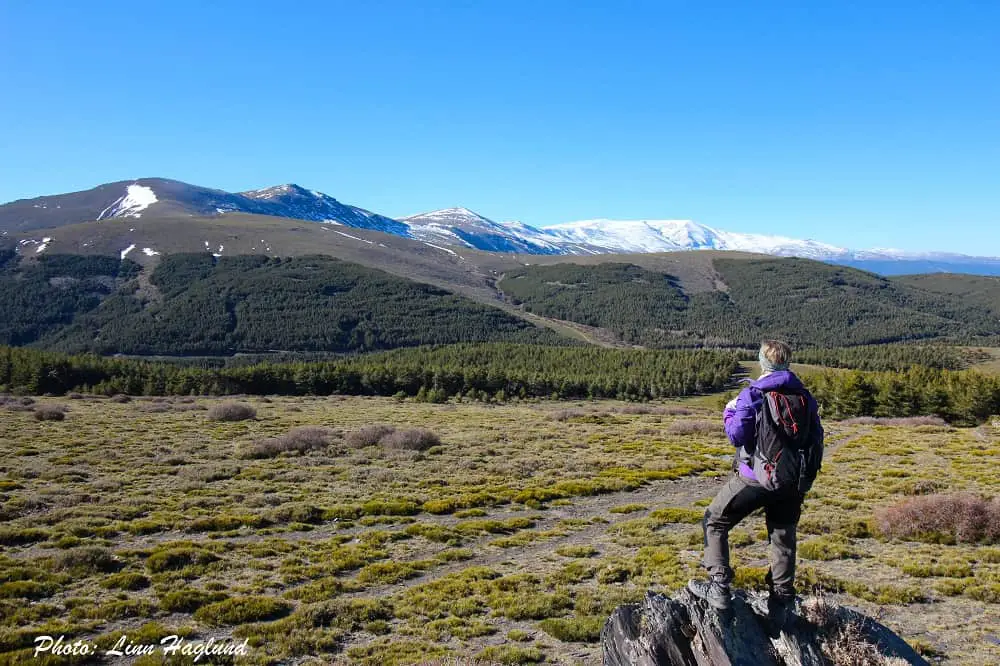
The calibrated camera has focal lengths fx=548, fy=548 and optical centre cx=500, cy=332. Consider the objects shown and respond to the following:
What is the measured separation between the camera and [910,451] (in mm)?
35625

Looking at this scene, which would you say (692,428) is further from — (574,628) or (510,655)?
(510,655)

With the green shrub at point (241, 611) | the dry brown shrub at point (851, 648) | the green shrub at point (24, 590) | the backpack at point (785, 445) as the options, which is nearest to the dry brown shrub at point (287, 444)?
the green shrub at point (24, 590)

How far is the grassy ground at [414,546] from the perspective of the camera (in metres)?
11.8

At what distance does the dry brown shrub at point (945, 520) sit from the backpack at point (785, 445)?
539 inches

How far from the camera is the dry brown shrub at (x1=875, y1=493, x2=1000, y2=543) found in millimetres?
16375

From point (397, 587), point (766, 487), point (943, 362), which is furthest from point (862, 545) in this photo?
point (943, 362)

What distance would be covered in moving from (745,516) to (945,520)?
48.0ft

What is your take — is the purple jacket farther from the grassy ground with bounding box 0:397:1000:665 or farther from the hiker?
the grassy ground with bounding box 0:397:1000:665

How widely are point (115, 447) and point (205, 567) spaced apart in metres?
26.5

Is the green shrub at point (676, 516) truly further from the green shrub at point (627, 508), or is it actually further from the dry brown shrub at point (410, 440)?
the dry brown shrub at point (410, 440)

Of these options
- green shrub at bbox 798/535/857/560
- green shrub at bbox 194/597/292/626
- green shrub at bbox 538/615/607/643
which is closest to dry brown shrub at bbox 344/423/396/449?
green shrub at bbox 194/597/292/626

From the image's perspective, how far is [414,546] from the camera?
18672 millimetres

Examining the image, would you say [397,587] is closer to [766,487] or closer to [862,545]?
[766,487]

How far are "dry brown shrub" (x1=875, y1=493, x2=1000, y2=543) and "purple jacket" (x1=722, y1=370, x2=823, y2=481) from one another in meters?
13.6
